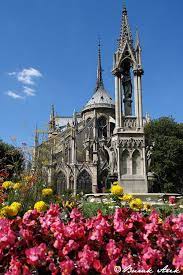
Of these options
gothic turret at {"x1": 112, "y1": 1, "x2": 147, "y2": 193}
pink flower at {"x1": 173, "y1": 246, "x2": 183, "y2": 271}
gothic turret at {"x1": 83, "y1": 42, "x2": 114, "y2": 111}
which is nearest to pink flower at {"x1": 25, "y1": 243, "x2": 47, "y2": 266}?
pink flower at {"x1": 173, "y1": 246, "x2": 183, "y2": 271}

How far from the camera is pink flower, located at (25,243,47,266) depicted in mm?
2869

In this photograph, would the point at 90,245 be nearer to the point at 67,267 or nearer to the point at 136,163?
the point at 67,267

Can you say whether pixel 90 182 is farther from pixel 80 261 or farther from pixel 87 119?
pixel 80 261

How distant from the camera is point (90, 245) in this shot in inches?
123

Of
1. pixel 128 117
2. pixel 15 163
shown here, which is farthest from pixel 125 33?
pixel 15 163

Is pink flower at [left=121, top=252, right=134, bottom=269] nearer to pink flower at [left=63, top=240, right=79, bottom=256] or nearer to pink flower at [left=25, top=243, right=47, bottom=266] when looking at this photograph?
pink flower at [left=63, top=240, right=79, bottom=256]

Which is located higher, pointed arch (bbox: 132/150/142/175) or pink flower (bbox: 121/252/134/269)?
pointed arch (bbox: 132/150/142/175)

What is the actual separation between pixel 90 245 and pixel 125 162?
15.3 metres

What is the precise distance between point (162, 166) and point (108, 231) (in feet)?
139

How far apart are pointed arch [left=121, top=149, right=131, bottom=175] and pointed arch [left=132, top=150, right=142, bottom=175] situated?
281 mm

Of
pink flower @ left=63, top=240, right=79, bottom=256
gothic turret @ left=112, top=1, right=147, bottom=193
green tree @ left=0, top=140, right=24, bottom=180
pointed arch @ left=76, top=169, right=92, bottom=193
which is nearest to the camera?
pink flower @ left=63, top=240, right=79, bottom=256

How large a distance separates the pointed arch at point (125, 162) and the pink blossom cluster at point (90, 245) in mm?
14549

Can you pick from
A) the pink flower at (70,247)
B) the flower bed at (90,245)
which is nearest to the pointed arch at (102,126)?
the flower bed at (90,245)

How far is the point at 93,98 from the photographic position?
69.0m
